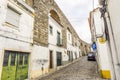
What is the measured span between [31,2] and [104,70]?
25.5 ft

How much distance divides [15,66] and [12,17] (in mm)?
2916

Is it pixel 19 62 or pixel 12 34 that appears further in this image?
pixel 19 62

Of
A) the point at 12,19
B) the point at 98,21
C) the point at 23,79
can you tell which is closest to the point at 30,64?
the point at 23,79

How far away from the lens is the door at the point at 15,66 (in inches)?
214

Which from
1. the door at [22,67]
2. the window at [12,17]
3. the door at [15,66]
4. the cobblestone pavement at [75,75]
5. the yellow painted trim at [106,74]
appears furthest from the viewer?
the cobblestone pavement at [75,75]

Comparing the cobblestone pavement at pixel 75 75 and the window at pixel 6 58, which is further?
the cobblestone pavement at pixel 75 75

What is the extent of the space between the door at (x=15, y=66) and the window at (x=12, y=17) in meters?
1.76

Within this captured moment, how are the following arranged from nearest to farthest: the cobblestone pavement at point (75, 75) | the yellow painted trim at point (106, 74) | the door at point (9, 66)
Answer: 1. the door at point (9, 66)
2. the yellow painted trim at point (106, 74)
3. the cobblestone pavement at point (75, 75)

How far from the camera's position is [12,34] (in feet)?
19.4

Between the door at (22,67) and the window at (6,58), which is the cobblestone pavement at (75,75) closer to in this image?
the door at (22,67)

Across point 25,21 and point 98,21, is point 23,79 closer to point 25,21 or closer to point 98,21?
point 25,21

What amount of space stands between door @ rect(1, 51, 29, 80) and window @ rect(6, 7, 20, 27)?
176 centimetres

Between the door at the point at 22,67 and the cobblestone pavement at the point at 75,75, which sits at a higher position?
the door at the point at 22,67

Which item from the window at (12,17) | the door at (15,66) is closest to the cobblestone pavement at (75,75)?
the door at (15,66)
